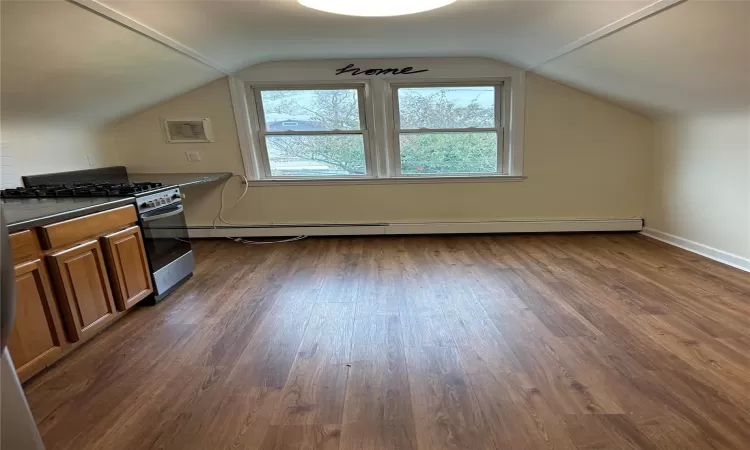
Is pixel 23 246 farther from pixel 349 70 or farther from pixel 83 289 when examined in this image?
pixel 349 70

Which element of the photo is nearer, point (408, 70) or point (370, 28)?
point (370, 28)

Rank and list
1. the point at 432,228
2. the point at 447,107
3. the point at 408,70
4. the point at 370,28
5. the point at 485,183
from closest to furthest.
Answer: the point at 370,28 → the point at 408,70 → the point at 447,107 → the point at 485,183 → the point at 432,228

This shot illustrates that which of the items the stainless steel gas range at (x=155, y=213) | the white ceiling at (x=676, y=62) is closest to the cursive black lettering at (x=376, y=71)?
the white ceiling at (x=676, y=62)

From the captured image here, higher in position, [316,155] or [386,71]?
[386,71]

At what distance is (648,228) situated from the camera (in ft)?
12.6

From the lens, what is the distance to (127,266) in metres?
2.34

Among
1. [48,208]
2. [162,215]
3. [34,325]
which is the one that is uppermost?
[48,208]

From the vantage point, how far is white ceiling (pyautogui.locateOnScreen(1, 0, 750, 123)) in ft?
6.33

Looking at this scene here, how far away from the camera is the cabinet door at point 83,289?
74.7 inches

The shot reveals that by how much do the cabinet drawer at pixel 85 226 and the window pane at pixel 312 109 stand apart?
6.54ft

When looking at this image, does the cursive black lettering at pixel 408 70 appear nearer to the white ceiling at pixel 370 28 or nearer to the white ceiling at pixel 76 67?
the white ceiling at pixel 370 28

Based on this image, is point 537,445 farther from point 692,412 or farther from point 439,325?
point 439,325

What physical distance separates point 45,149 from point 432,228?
3726mm

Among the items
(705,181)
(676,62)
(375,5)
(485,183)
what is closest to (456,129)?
(485,183)
